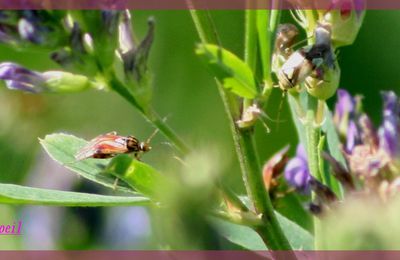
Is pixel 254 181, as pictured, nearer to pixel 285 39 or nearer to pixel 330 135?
pixel 285 39

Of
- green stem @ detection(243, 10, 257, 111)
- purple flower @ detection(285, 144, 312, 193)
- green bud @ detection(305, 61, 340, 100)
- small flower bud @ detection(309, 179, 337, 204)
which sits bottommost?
purple flower @ detection(285, 144, 312, 193)

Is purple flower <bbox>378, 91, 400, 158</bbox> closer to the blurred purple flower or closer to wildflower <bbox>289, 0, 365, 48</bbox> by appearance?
wildflower <bbox>289, 0, 365, 48</bbox>

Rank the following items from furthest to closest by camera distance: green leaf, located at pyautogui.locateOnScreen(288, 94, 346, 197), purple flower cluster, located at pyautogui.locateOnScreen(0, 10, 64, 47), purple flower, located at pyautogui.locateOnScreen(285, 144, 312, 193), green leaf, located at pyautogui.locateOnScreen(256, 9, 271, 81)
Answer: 1. purple flower, located at pyautogui.locateOnScreen(285, 144, 312, 193)
2. green leaf, located at pyautogui.locateOnScreen(288, 94, 346, 197)
3. green leaf, located at pyautogui.locateOnScreen(256, 9, 271, 81)
4. purple flower cluster, located at pyautogui.locateOnScreen(0, 10, 64, 47)

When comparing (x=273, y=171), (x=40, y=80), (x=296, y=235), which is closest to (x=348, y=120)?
(x=273, y=171)

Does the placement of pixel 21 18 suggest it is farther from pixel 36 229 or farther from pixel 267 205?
pixel 267 205

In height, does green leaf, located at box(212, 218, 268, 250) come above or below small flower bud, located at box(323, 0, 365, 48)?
below

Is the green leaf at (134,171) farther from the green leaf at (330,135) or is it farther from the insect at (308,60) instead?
the green leaf at (330,135)

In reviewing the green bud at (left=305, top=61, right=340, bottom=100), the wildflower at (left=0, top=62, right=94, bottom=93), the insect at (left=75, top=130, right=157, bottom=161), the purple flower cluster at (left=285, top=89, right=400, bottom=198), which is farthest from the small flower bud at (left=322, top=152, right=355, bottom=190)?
the wildflower at (left=0, top=62, right=94, bottom=93)

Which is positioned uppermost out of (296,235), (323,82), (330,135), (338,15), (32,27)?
(32,27)
